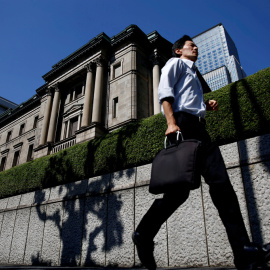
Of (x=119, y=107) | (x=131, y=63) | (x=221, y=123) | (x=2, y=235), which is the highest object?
(x=131, y=63)

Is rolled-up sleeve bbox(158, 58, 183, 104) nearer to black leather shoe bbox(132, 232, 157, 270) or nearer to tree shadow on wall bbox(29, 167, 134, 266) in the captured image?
black leather shoe bbox(132, 232, 157, 270)

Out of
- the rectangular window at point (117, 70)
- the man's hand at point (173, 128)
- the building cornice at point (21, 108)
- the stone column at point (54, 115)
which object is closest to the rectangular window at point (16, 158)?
the building cornice at point (21, 108)

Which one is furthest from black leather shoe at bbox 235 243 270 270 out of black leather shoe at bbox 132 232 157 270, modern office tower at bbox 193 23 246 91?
modern office tower at bbox 193 23 246 91

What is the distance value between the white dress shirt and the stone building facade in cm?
1668

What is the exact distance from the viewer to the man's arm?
97.3 inches

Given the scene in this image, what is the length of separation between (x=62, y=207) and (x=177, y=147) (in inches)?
248

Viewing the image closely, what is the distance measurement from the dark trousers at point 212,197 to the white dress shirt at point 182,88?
0.41 feet

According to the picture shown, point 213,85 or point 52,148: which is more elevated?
point 213,85

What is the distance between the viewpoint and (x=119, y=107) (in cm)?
2138

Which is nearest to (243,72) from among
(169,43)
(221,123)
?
(169,43)

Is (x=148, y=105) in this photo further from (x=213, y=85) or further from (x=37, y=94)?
(x=213, y=85)

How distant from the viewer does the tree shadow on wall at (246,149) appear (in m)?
4.14

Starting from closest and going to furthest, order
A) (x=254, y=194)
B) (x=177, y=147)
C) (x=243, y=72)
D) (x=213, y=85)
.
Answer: (x=177, y=147), (x=254, y=194), (x=213, y=85), (x=243, y=72)

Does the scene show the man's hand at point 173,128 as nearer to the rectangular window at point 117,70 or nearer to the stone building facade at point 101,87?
the stone building facade at point 101,87
